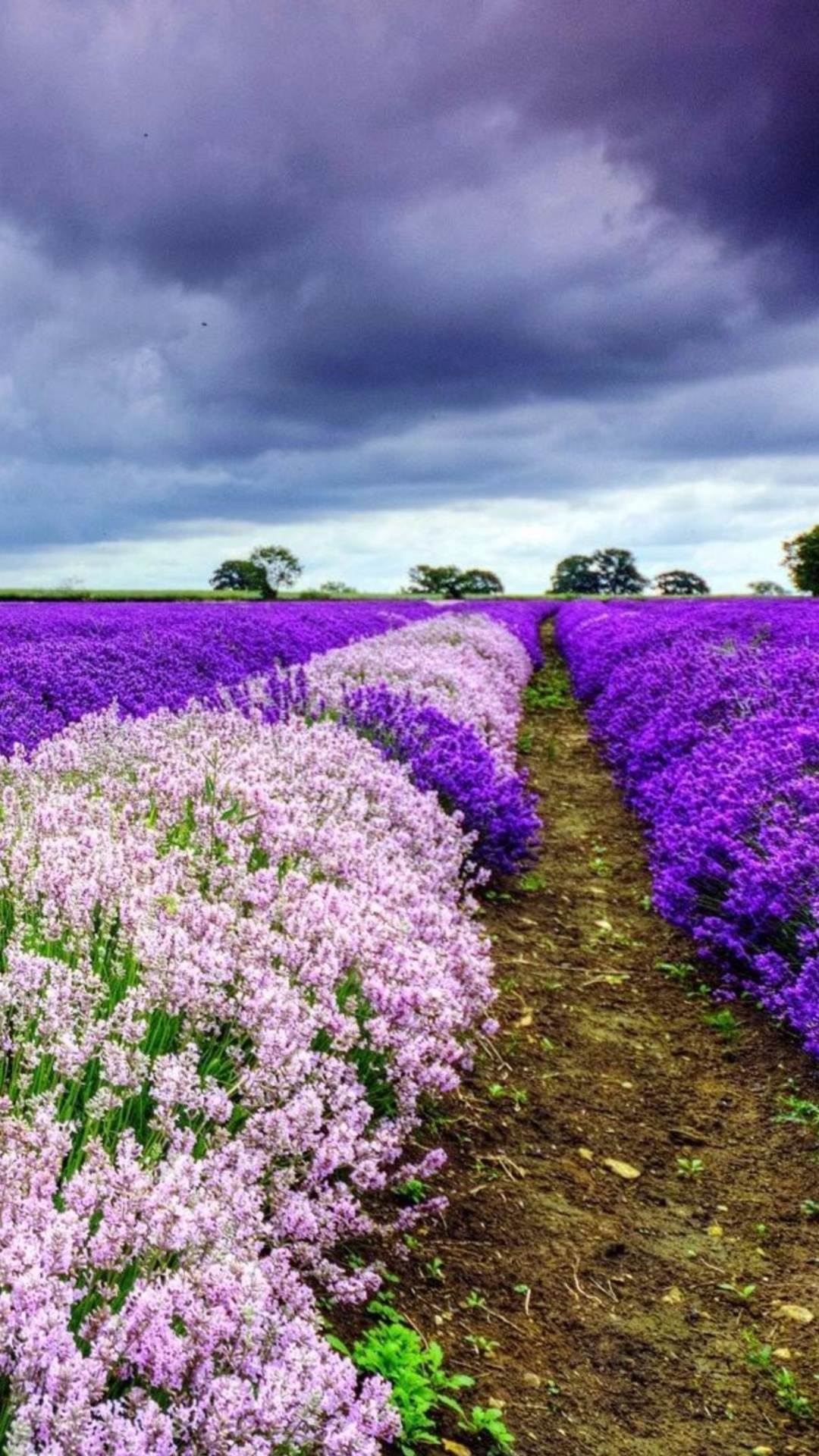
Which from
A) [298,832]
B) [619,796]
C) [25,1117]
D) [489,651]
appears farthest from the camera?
[489,651]

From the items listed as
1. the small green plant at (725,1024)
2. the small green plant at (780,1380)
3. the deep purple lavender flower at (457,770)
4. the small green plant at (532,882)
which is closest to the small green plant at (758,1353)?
the small green plant at (780,1380)

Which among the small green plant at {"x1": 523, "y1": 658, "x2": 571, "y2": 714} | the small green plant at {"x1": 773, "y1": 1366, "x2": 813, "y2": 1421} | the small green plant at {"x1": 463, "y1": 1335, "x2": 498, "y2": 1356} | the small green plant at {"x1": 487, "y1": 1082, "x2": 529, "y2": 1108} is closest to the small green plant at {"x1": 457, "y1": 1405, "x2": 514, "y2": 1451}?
the small green plant at {"x1": 463, "y1": 1335, "x2": 498, "y2": 1356}

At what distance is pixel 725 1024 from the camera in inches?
217

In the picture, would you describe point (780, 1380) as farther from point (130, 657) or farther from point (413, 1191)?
point (130, 657)

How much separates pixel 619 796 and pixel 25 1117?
8.81m

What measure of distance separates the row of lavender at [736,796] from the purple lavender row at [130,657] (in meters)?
3.45

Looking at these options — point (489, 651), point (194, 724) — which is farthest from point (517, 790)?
point (489, 651)

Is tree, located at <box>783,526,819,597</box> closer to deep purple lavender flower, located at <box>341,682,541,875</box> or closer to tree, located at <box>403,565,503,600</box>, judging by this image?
tree, located at <box>403,565,503,600</box>

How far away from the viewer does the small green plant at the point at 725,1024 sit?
543cm

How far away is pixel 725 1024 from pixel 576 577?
293ft

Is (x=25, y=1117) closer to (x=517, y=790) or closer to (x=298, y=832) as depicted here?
(x=298, y=832)

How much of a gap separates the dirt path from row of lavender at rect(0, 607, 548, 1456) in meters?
0.36

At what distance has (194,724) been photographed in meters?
6.34

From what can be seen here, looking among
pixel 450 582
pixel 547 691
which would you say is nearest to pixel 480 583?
pixel 450 582
